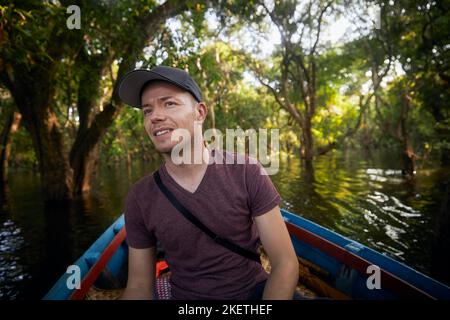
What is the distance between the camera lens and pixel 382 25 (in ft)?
49.1

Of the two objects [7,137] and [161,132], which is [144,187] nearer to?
[161,132]

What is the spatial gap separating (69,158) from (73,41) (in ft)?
15.4

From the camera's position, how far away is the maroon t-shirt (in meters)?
1.94

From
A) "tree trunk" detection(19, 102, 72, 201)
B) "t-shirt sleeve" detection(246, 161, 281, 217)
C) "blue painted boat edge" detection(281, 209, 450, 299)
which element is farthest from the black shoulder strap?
"tree trunk" detection(19, 102, 72, 201)

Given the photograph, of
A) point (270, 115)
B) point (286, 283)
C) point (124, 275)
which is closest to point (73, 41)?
point (124, 275)

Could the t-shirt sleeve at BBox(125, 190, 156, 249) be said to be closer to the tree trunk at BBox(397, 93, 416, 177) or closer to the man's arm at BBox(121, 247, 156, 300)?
the man's arm at BBox(121, 247, 156, 300)

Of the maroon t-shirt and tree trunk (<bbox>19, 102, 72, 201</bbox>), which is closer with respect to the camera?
the maroon t-shirt

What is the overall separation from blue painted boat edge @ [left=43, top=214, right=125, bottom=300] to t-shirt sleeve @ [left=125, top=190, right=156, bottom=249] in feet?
3.52

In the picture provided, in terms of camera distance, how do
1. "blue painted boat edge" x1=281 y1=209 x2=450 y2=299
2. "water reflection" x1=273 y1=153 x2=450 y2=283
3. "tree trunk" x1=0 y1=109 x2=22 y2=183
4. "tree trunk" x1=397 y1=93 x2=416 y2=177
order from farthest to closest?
"tree trunk" x1=0 y1=109 x2=22 y2=183
"tree trunk" x1=397 y1=93 x2=416 y2=177
"water reflection" x1=273 y1=153 x2=450 y2=283
"blue painted boat edge" x1=281 y1=209 x2=450 y2=299

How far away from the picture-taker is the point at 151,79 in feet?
6.69

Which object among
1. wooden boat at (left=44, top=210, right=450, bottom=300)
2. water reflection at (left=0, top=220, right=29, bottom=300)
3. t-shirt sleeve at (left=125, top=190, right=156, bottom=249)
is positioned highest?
t-shirt sleeve at (left=125, top=190, right=156, bottom=249)

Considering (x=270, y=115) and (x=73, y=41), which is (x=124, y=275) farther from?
(x=270, y=115)

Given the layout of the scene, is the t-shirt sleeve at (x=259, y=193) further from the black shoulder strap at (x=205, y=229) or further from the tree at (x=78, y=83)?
the tree at (x=78, y=83)

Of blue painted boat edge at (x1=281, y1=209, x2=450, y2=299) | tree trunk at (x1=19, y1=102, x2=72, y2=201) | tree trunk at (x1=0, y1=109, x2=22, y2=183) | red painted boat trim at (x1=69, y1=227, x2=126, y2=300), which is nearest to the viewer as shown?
blue painted boat edge at (x1=281, y1=209, x2=450, y2=299)
